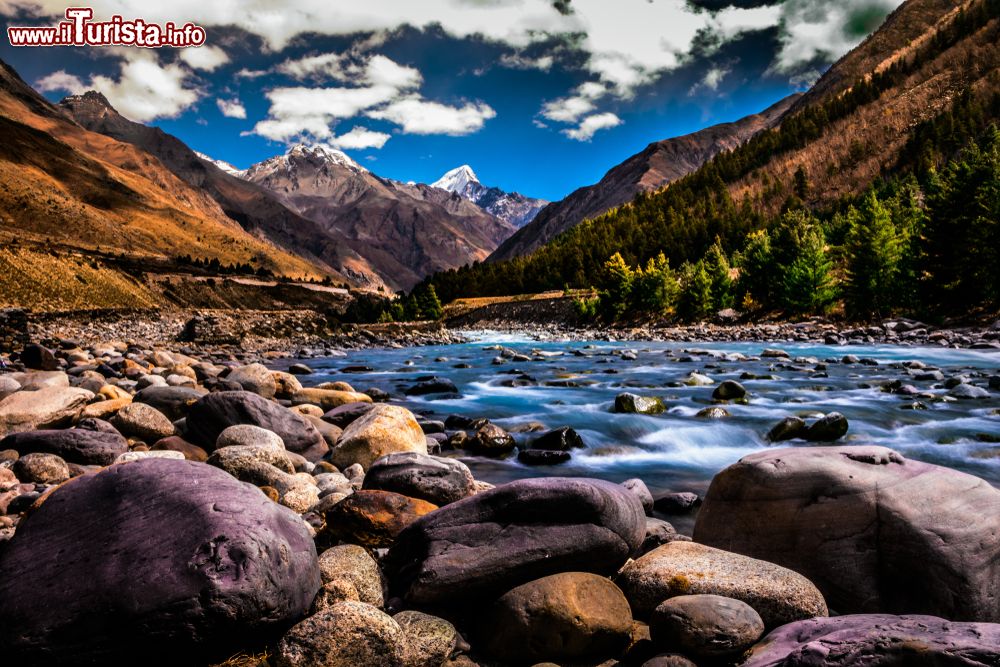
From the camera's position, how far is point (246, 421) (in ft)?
32.6

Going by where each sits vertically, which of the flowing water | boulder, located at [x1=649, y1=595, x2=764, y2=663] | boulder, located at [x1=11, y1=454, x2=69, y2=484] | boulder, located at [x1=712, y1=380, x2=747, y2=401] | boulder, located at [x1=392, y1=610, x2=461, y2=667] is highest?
boulder, located at [x1=11, y1=454, x2=69, y2=484]

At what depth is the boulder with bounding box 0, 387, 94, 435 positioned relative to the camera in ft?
30.7

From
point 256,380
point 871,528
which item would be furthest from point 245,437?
point 871,528

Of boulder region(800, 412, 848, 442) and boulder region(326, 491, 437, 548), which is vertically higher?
boulder region(326, 491, 437, 548)

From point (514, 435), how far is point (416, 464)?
7.01 meters

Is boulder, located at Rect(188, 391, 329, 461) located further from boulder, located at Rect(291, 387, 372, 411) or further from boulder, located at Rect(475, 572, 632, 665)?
boulder, located at Rect(475, 572, 632, 665)

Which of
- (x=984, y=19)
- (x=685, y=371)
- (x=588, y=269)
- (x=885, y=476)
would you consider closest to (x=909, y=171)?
(x=588, y=269)

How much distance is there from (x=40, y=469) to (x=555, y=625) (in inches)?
295

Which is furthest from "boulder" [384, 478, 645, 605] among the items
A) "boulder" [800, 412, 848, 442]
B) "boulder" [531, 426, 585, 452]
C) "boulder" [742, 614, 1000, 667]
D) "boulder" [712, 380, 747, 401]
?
"boulder" [712, 380, 747, 401]

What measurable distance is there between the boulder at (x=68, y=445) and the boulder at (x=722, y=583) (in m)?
8.06

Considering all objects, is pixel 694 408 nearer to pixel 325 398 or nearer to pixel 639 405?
pixel 639 405

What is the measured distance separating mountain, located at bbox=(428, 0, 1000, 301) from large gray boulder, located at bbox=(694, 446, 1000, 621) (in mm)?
94293

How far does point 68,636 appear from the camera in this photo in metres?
3.49

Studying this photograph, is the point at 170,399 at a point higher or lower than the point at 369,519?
higher
